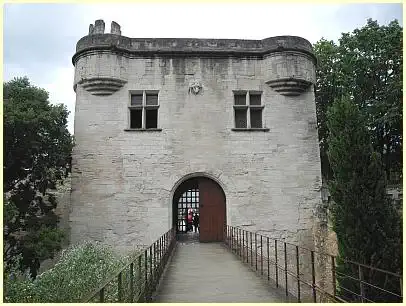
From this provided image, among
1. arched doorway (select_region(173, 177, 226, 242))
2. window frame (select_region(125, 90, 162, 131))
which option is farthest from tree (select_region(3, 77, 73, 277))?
arched doorway (select_region(173, 177, 226, 242))

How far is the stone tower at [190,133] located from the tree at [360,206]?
4.71 metres

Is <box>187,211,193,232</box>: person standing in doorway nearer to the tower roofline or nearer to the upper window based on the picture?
the upper window

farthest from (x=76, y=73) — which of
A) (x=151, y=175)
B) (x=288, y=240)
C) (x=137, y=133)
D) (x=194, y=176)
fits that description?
(x=288, y=240)

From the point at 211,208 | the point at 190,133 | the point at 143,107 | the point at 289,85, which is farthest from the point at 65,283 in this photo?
the point at 289,85

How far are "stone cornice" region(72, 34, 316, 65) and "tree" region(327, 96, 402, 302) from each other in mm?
6023

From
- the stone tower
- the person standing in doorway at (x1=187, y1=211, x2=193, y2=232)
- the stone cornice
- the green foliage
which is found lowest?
the green foliage

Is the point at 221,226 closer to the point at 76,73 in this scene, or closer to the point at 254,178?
the point at 254,178

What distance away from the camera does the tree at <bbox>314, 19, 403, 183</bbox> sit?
617 inches

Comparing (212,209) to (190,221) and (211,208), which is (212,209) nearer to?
(211,208)

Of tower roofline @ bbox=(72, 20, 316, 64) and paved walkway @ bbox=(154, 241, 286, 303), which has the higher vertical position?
tower roofline @ bbox=(72, 20, 316, 64)

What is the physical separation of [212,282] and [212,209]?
731cm

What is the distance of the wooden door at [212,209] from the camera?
14.7 m

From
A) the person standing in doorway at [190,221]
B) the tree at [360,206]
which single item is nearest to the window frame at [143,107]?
the person standing in doorway at [190,221]

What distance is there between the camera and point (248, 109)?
15023 millimetres
